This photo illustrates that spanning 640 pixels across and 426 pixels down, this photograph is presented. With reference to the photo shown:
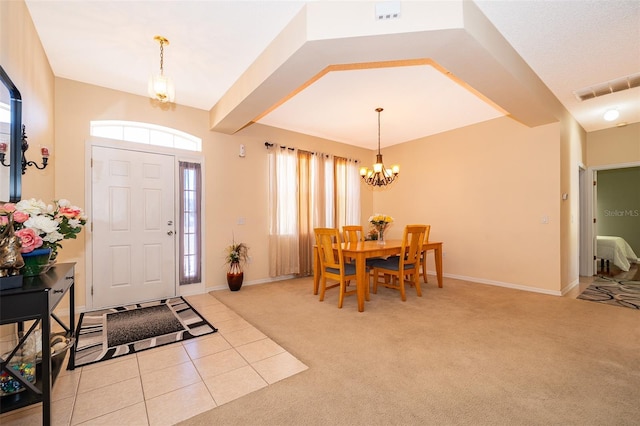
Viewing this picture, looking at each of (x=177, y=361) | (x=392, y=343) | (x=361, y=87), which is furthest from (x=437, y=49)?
(x=177, y=361)

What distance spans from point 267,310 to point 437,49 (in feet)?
10.5

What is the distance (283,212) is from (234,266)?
1.30 m

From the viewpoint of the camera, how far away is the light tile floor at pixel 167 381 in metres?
1.67

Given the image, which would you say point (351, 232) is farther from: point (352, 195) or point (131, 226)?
point (131, 226)

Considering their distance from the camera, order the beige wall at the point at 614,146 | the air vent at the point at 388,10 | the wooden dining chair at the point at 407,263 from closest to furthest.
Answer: the air vent at the point at 388,10, the wooden dining chair at the point at 407,263, the beige wall at the point at 614,146

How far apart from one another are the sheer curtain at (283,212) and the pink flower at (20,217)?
3422mm

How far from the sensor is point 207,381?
1994 millimetres

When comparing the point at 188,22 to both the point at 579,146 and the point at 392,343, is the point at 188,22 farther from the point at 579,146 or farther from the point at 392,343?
the point at 579,146

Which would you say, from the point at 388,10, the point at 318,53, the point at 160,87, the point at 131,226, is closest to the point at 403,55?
the point at 388,10

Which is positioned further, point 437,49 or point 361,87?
point 361,87

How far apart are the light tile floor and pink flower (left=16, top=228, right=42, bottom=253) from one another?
3.32 ft

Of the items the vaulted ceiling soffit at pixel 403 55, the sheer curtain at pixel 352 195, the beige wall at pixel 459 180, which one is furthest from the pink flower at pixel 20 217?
the sheer curtain at pixel 352 195

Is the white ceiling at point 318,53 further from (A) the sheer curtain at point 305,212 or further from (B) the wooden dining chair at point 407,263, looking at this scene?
(B) the wooden dining chair at point 407,263

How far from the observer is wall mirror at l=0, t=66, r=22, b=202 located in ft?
5.80
